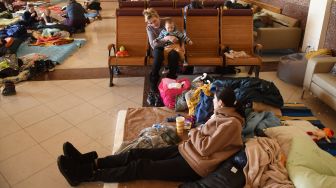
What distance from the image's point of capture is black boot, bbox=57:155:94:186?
2219 millimetres

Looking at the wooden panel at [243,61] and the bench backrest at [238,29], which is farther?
the bench backrest at [238,29]

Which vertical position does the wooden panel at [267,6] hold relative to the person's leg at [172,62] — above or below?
above

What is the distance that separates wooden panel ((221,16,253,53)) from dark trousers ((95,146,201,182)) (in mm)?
2436

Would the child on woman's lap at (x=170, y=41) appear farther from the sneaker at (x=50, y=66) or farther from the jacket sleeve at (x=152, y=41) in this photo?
the sneaker at (x=50, y=66)

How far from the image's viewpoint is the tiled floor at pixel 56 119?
2.52 m

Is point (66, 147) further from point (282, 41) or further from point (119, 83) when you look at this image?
point (282, 41)

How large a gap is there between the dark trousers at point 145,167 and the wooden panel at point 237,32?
2.44 m

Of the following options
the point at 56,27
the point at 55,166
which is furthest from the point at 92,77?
the point at 56,27

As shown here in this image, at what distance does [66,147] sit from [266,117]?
1741 mm

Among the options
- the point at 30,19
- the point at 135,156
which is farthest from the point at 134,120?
the point at 30,19

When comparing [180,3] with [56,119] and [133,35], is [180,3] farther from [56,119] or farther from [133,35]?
[56,119]

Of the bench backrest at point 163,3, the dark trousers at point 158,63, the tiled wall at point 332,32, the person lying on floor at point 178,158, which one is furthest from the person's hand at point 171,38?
the tiled wall at point 332,32

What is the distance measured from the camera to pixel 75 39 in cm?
616

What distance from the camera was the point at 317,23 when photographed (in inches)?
182
